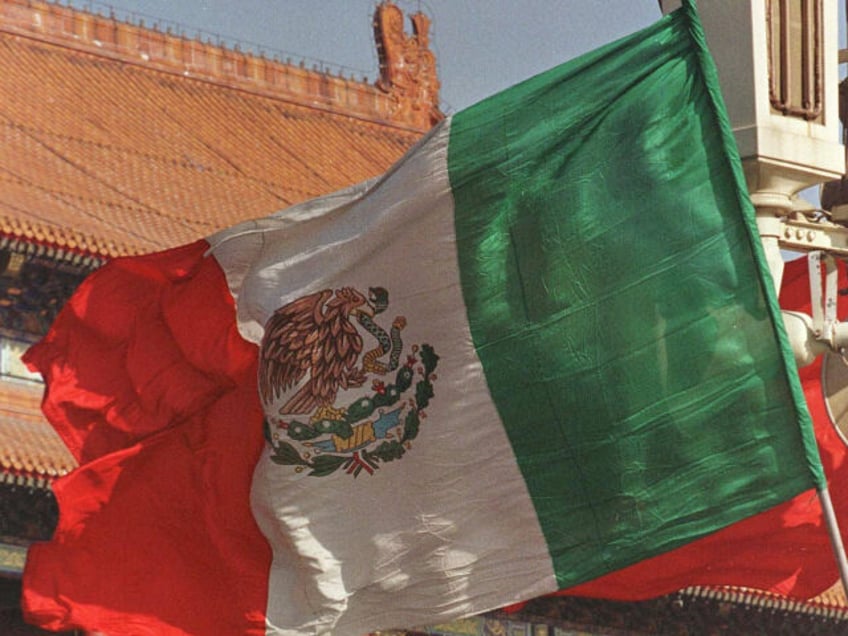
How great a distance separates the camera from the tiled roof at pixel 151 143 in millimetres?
19375

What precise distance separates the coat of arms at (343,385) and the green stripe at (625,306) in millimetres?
451

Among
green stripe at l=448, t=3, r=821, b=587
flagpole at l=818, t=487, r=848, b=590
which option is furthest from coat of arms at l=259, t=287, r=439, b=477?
flagpole at l=818, t=487, r=848, b=590

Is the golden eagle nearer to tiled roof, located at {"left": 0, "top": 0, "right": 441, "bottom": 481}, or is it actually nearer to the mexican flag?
→ the mexican flag

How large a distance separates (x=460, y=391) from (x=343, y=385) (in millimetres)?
637

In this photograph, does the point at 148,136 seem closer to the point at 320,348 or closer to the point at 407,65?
the point at 407,65

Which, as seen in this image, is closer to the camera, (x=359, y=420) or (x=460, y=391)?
(x=460, y=391)

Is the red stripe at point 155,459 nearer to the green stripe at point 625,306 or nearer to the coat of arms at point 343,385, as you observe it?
the coat of arms at point 343,385

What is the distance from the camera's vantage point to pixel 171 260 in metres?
11.6

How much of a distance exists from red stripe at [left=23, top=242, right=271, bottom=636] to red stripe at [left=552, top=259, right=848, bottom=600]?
7.25ft

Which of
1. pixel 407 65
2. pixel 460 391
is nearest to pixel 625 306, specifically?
pixel 460 391

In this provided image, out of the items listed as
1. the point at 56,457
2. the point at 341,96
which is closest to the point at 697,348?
the point at 56,457

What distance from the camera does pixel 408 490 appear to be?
1012 centimetres

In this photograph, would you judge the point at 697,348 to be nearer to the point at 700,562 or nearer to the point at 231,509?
the point at 231,509

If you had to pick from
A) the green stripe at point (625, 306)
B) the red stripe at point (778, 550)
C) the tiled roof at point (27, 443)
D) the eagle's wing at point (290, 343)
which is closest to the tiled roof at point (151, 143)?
the tiled roof at point (27, 443)
